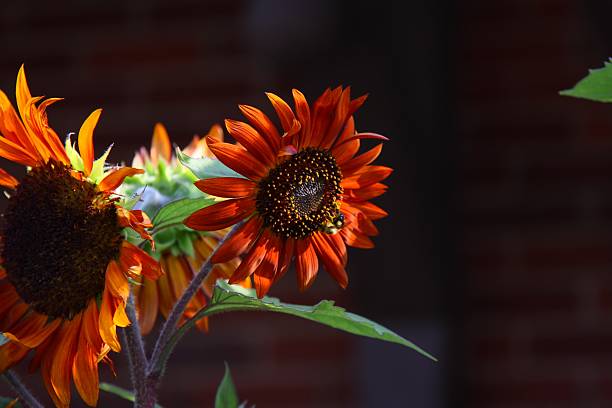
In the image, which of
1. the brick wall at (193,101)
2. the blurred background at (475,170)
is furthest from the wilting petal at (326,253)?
the blurred background at (475,170)

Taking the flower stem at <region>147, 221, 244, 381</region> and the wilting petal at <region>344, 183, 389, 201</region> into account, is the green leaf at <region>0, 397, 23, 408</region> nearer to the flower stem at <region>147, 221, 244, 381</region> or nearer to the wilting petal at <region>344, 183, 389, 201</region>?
the flower stem at <region>147, 221, 244, 381</region>

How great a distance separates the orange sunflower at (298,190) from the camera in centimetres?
45

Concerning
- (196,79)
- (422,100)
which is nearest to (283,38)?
(422,100)

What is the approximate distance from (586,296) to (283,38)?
2.70ft

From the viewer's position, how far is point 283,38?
67.4 inches

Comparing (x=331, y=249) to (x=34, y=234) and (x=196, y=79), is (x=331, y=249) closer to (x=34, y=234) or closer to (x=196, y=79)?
(x=34, y=234)

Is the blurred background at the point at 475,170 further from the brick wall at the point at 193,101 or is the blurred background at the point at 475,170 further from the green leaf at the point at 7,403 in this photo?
the green leaf at the point at 7,403

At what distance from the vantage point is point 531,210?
2.07 metres

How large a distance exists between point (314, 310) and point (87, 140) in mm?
121

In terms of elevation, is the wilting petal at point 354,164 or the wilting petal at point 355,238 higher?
the wilting petal at point 354,164

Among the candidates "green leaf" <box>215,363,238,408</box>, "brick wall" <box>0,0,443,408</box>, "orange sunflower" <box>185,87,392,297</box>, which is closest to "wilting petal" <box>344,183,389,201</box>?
"orange sunflower" <box>185,87,392,297</box>

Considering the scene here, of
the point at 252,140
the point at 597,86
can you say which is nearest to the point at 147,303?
the point at 252,140

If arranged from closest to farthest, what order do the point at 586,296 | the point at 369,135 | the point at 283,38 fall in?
the point at 369,135, the point at 283,38, the point at 586,296

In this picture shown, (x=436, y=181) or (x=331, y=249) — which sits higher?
(x=436, y=181)
